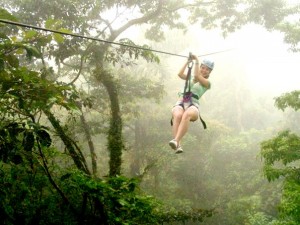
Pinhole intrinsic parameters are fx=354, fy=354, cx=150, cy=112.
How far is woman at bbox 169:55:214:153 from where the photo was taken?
3.71 metres

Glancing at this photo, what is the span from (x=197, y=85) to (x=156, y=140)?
1208 cm

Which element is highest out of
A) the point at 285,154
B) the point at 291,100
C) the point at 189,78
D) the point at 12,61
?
the point at 291,100

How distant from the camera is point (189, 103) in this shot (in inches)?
155

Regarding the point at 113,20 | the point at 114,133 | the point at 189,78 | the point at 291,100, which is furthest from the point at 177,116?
the point at 113,20

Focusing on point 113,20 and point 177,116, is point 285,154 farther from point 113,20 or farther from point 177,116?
point 113,20

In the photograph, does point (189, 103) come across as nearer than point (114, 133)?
Yes

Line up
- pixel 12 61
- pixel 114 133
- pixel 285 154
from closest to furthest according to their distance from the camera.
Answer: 1. pixel 12 61
2. pixel 285 154
3. pixel 114 133

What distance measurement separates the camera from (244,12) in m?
9.96

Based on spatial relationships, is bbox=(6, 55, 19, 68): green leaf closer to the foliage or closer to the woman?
the woman

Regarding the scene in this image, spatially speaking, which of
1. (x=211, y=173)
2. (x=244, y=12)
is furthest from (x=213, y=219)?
(x=244, y=12)

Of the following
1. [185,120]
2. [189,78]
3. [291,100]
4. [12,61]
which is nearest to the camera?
[12,61]

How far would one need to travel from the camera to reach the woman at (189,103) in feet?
12.2

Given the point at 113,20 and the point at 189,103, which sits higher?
the point at 113,20

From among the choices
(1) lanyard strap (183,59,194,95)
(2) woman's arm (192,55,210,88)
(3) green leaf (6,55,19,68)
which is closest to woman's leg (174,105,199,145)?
(1) lanyard strap (183,59,194,95)
